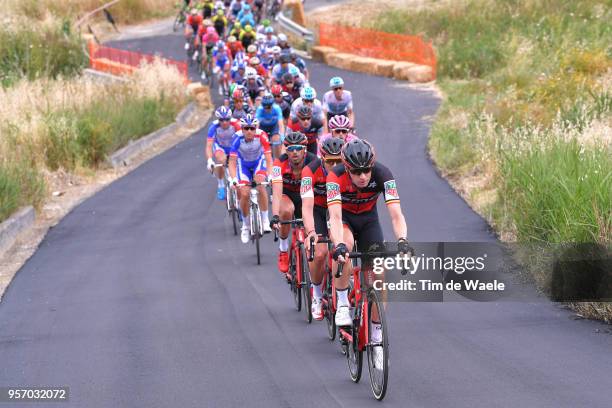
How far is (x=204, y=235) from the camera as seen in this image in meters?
17.9

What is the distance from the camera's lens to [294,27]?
45.6 metres

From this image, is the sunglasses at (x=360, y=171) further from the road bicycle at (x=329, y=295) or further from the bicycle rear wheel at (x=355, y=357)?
the bicycle rear wheel at (x=355, y=357)

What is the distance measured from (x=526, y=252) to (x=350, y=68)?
26437 millimetres

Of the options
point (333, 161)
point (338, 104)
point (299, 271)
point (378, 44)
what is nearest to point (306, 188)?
point (333, 161)

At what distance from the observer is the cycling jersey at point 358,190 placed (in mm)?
9266

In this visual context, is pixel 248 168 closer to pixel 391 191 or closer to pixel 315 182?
pixel 315 182

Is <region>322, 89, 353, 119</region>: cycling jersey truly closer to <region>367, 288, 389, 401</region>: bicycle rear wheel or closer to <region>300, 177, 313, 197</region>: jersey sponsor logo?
<region>300, 177, 313, 197</region>: jersey sponsor logo

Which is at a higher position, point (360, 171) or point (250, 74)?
point (360, 171)

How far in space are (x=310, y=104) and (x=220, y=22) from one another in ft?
76.7

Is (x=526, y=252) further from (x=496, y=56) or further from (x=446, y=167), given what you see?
(x=496, y=56)

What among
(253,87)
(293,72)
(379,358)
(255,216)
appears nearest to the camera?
(379,358)

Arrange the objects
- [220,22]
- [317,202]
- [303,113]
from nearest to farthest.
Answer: [317,202], [303,113], [220,22]

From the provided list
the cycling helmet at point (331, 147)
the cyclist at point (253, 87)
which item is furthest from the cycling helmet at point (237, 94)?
the cycling helmet at point (331, 147)

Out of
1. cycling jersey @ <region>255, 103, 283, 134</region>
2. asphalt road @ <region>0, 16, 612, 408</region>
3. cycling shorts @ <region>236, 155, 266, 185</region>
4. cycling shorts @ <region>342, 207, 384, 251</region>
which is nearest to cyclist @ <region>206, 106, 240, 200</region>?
cycling jersey @ <region>255, 103, 283, 134</region>
